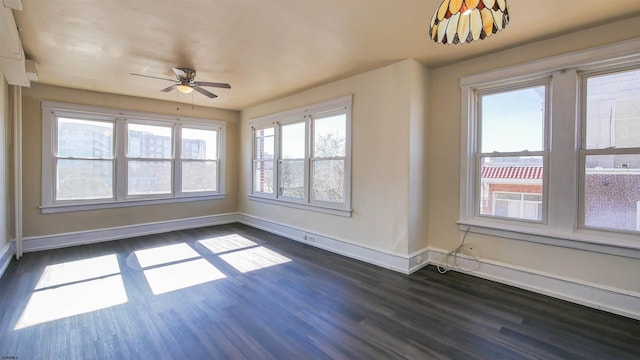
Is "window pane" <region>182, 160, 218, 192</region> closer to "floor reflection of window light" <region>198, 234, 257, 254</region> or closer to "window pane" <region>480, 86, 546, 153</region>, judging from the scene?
"floor reflection of window light" <region>198, 234, 257, 254</region>

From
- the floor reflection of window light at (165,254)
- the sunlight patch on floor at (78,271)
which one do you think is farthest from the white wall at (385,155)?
the sunlight patch on floor at (78,271)

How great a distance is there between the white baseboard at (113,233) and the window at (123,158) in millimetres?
438

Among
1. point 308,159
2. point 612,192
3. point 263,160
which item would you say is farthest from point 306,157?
point 612,192

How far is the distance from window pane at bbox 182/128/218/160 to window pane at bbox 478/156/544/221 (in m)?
5.36

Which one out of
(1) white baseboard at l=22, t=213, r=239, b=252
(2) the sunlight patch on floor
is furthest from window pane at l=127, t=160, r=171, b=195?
(2) the sunlight patch on floor

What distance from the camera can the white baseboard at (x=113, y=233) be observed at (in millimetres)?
4734

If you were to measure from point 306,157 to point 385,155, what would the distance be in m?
1.66

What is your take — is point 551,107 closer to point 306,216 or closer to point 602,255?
point 602,255

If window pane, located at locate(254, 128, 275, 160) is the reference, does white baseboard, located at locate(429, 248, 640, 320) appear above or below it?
below

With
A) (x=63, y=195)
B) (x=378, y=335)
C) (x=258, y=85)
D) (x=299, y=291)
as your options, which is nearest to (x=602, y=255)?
(x=378, y=335)

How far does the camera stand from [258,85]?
4.82 m

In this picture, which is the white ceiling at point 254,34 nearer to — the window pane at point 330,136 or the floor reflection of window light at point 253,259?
the window pane at point 330,136

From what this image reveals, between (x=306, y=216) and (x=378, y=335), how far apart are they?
2.96m

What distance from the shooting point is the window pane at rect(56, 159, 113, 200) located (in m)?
4.98
